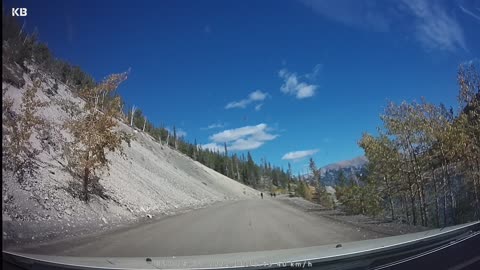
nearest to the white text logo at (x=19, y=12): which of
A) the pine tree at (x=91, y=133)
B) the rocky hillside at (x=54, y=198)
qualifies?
the rocky hillside at (x=54, y=198)

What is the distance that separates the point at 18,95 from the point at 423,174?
82.7ft

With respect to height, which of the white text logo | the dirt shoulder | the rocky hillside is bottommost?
the dirt shoulder

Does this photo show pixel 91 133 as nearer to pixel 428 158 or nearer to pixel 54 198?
pixel 54 198

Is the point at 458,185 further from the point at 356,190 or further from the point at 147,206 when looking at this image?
the point at 147,206

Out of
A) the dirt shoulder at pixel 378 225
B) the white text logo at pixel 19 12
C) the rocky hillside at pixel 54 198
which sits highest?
the white text logo at pixel 19 12

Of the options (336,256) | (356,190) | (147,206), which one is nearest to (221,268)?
(336,256)

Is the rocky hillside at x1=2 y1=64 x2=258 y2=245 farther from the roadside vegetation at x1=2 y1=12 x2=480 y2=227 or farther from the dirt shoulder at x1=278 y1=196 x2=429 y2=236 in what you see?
the dirt shoulder at x1=278 y1=196 x2=429 y2=236

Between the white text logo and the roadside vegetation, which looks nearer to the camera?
the white text logo

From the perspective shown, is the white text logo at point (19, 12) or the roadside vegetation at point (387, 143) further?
the roadside vegetation at point (387, 143)

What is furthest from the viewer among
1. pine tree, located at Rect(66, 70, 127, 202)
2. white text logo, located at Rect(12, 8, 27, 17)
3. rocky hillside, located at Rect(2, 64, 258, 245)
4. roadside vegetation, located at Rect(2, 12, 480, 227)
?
pine tree, located at Rect(66, 70, 127, 202)

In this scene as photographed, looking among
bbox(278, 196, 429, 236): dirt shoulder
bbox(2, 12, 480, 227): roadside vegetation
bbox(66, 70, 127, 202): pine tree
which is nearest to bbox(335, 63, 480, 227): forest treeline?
bbox(2, 12, 480, 227): roadside vegetation

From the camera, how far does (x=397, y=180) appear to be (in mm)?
27031

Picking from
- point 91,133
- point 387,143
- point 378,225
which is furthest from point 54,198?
point 387,143

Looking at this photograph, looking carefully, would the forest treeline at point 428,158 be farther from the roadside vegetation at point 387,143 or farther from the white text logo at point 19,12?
the white text logo at point 19,12
